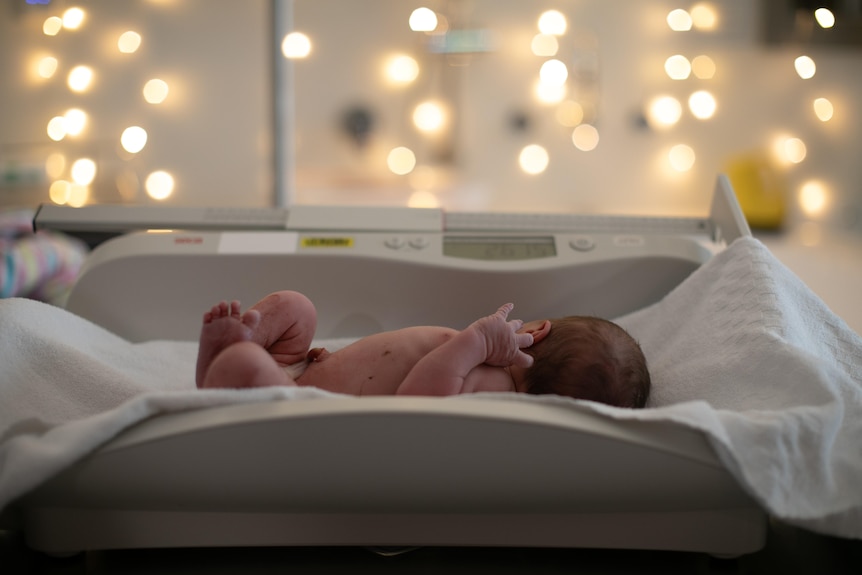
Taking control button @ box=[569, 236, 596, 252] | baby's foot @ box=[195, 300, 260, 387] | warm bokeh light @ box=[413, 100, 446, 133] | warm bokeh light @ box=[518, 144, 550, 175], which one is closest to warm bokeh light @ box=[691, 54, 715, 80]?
warm bokeh light @ box=[518, 144, 550, 175]

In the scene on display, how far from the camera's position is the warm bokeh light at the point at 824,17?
1.93 meters

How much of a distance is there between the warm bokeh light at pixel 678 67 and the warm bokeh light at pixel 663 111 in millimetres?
62

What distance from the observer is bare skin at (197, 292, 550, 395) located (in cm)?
73

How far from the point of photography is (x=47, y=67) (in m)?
2.04

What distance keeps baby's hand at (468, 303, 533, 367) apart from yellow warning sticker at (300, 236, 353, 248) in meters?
0.28

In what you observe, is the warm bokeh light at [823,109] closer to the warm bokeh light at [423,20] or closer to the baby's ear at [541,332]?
the warm bokeh light at [423,20]

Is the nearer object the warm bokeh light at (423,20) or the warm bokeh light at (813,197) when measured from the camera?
the warm bokeh light at (813,197)

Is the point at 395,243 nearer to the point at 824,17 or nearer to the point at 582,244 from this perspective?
the point at 582,244

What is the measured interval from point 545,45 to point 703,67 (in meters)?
0.44

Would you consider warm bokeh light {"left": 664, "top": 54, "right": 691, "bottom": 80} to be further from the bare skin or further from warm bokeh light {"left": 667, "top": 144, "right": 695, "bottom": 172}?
the bare skin

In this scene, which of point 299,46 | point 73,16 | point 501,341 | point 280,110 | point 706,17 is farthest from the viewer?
point 299,46

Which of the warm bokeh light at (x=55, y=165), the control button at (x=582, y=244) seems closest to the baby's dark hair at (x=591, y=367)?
the control button at (x=582, y=244)

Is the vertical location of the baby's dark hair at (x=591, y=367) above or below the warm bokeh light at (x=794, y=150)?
below

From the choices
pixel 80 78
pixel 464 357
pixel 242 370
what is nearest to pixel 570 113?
pixel 80 78
